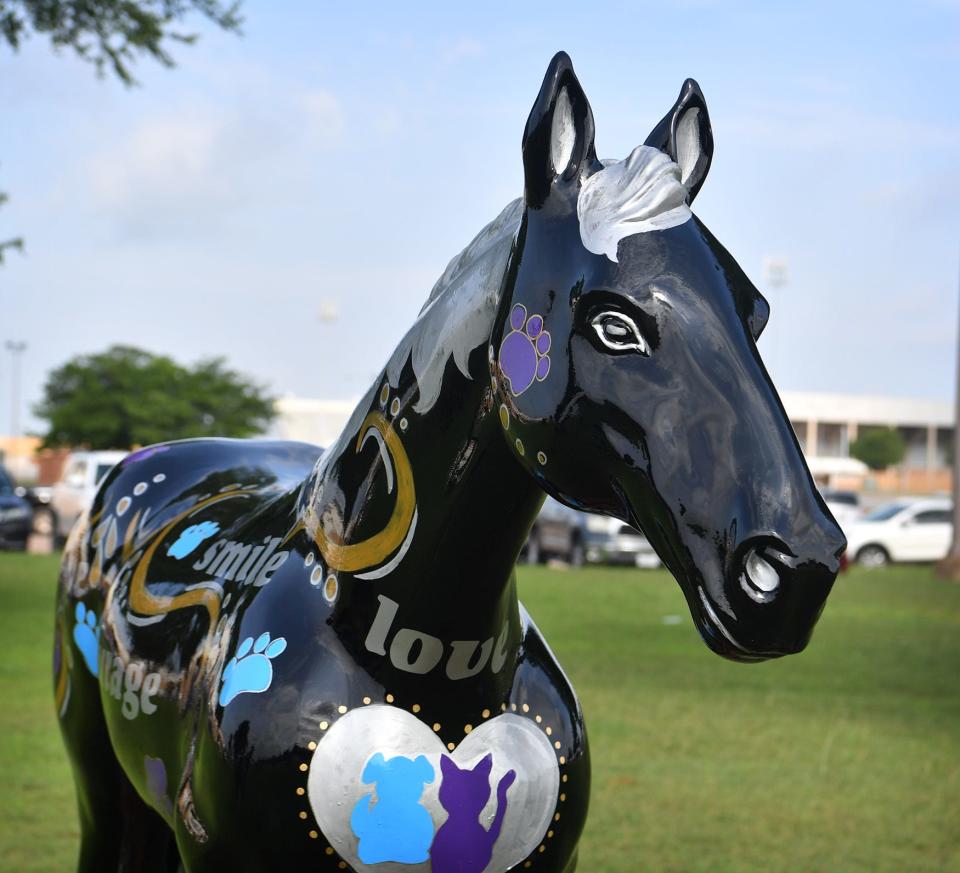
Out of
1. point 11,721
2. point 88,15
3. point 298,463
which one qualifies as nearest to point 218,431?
point 88,15

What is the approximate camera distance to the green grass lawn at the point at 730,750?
6348mm

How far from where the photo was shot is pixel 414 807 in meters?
2.43

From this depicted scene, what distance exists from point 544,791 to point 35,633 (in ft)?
35.3

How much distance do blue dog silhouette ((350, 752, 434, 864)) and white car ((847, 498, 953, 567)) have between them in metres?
25.1

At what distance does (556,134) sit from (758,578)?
80 cm

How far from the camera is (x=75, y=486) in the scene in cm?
2439

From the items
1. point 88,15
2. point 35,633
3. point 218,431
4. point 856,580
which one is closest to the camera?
point 35,633

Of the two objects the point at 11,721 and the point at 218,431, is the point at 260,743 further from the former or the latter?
the point at 218,431

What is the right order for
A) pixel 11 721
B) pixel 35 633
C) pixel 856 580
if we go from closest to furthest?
pixel 11 721, pixel 35 633, pixel 856 580

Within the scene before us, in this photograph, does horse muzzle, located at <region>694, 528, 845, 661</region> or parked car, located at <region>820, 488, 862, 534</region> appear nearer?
horse muzzle, located at <region>694, 528, 845, 661</region>

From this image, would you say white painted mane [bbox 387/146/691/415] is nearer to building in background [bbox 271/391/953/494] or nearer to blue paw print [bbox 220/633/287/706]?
blue paw print [bbox 220/633/287/706]

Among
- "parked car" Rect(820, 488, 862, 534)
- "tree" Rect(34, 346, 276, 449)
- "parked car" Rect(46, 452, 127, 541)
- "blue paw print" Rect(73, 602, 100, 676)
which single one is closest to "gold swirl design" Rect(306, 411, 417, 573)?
"blue paw print" Rect(73, 602, 100, 676)

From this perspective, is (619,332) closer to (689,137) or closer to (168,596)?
(689,137)

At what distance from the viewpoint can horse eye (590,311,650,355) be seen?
205cm
